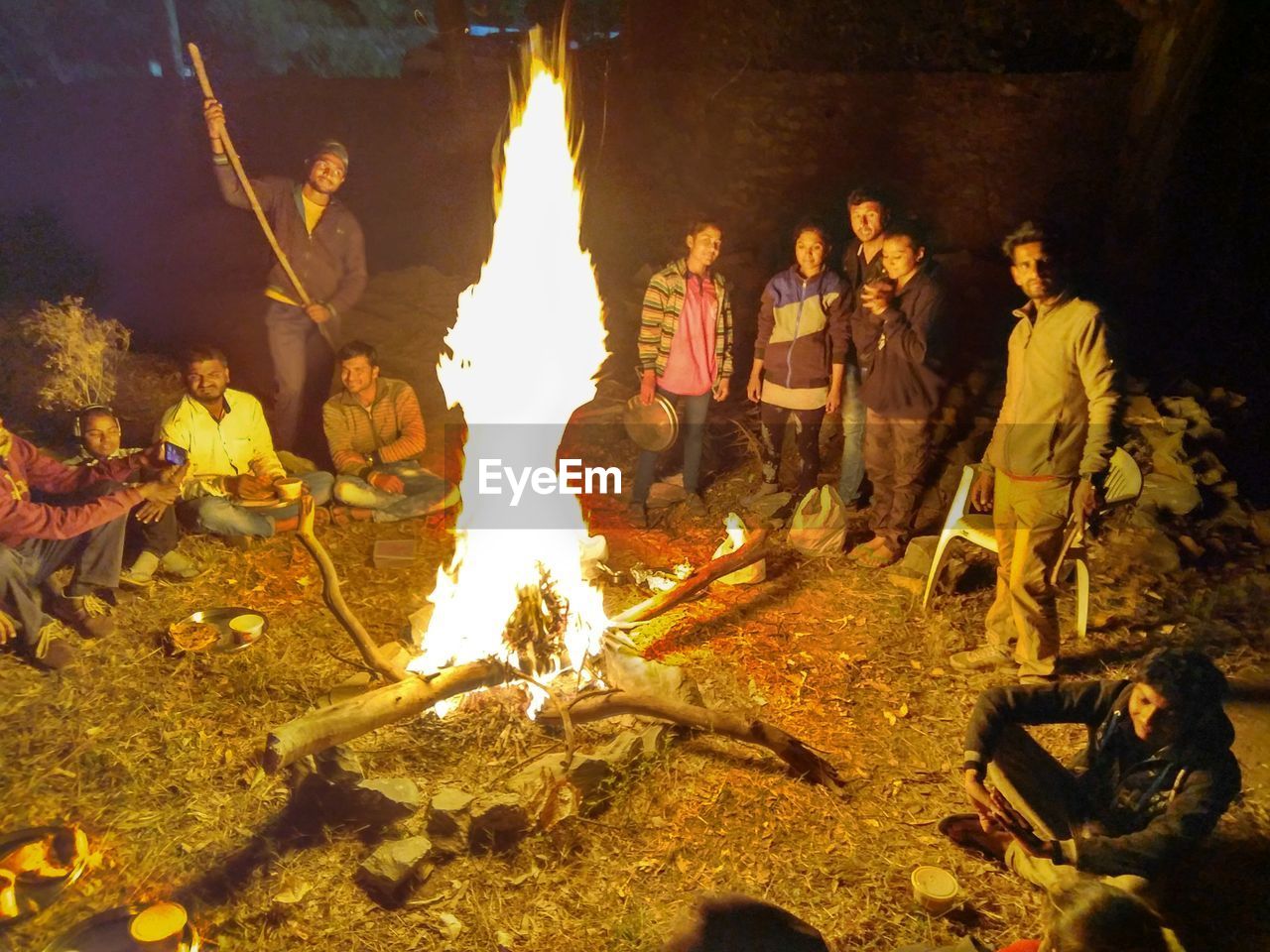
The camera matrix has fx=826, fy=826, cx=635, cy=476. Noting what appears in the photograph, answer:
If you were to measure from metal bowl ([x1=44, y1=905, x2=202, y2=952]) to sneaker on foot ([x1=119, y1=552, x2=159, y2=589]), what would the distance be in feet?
10.3

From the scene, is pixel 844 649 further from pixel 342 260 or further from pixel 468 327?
pixel 342 260

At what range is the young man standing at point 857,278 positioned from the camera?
6430 mm

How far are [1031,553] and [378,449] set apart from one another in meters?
5.40

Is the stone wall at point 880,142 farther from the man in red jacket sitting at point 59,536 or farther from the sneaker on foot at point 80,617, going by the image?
the sneaker on foot at point 80,617

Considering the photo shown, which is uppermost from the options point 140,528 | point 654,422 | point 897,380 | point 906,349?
point 906,349

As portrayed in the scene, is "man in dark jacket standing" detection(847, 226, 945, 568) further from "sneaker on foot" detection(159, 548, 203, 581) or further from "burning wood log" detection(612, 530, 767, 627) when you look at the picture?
"sneaker on foot" detection(159, 548, 203, 581)

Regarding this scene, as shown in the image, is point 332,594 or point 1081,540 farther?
point 1081,540

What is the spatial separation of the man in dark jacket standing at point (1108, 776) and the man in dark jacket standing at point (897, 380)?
2.85 m

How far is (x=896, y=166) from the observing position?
36.0 ft

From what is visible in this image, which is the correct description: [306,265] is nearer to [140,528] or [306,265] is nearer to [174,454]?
[174,454]

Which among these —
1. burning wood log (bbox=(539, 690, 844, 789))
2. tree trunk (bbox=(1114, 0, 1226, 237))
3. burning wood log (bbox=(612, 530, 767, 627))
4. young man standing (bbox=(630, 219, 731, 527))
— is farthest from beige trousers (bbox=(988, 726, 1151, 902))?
tree trunk (bbox=(1114, 0, 1226, 237))

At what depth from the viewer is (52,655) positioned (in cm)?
540

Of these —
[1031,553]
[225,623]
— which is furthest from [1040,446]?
[225,623]

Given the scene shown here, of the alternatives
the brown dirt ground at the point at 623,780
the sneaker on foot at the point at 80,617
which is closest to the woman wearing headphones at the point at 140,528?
the brown dirt ground at the point at 623,780
